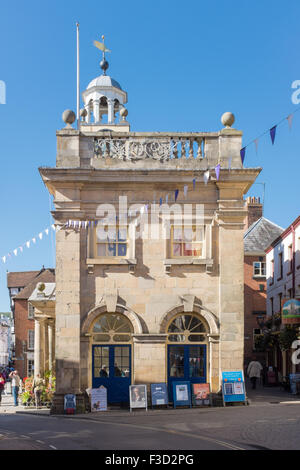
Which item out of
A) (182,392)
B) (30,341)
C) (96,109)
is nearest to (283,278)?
(96,109)

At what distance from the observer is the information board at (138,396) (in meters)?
21.7

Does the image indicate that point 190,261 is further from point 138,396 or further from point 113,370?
point 138,396

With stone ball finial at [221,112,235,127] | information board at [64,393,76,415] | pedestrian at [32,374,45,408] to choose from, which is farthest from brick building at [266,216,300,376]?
information board at [64,393,76,415]

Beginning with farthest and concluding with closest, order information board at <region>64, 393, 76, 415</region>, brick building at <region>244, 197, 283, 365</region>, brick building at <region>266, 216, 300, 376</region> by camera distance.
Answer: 1. brick building at <region>244, 197, 283, 365</region>
2. brick building at <region>266, 216, 300, 376</region>
3. information board at <region>64, 393, 76, 415</region>

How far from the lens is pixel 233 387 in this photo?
72.9 feet

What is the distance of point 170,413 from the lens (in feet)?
69.2

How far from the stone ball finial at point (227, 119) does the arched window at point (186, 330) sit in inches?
258

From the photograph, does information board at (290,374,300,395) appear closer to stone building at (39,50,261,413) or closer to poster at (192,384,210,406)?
stone building at (39,50,261,413)

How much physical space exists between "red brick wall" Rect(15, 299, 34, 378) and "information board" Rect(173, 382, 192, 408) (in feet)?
139

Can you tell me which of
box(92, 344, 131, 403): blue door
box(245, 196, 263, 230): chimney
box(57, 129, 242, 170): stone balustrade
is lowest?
box(92, 344, 131, 403): blue door

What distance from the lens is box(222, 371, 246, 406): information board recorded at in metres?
22.2

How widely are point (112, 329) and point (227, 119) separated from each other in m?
8.01

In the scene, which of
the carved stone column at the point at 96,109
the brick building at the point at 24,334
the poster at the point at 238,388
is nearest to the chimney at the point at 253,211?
the brick building at the point at 24,334
